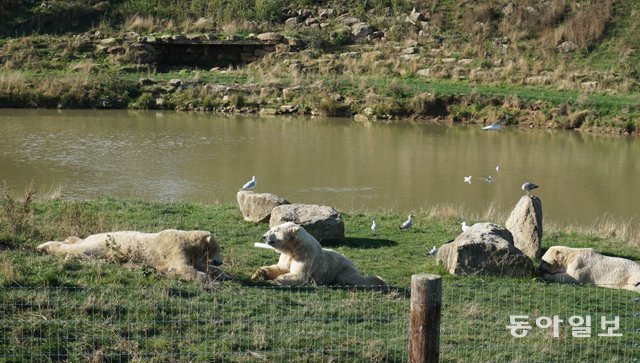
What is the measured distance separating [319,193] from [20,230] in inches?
427

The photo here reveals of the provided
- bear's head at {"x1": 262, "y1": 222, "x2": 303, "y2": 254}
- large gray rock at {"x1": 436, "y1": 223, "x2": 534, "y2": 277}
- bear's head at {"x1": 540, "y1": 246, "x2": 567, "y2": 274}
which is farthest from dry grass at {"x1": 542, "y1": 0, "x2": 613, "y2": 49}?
bear's head at {"x1": 262, "y1": 222, "x2": 303, "y2": 254}

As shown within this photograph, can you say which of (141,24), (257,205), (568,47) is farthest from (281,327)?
(141,24)

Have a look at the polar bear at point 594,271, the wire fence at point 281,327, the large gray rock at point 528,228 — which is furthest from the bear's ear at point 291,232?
the large gray rock at point 528,228

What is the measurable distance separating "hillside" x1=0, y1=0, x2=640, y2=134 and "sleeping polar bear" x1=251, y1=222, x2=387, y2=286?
27.5 metres

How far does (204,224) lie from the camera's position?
610 inches

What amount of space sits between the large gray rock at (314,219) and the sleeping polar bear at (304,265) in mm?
3432

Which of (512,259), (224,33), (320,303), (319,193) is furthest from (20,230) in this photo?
(224,33)

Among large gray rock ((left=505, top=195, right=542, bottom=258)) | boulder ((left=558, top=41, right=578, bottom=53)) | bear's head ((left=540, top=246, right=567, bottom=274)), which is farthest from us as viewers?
boulder ((left=558, top=41, right=578, bottom=53))

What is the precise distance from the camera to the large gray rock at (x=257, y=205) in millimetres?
15648

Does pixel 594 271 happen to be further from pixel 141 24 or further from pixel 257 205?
pixel 141 24

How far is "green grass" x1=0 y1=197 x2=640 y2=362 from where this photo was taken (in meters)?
8.26

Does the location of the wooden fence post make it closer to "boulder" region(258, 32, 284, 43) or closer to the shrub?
the shrub

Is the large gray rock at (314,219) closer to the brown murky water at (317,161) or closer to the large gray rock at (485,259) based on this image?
the large gray rock at (485,259)

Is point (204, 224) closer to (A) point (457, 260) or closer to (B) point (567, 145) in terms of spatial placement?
(A) point (457, 260)
